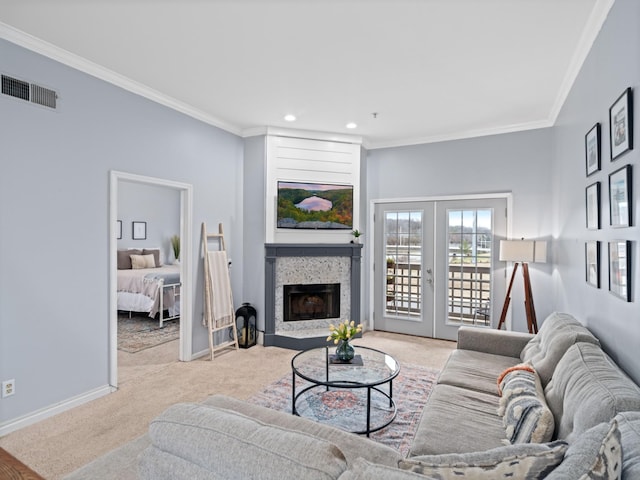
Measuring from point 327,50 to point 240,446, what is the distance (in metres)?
2.80

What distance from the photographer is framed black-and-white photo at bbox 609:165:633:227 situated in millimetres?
1881

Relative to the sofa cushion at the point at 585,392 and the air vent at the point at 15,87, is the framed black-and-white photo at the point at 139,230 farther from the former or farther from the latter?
the sofa cushion at the point at 585,392

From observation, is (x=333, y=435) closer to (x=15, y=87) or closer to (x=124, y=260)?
(x=15, y=87)

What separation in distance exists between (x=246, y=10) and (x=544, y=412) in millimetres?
2834

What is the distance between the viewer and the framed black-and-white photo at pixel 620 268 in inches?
73.0

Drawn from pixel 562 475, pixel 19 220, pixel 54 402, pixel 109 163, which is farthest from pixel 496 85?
pixel 54 402

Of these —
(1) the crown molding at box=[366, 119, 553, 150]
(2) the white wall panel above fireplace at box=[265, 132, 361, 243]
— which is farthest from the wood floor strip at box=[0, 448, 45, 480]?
(1) the crown molding at box=[366, 119, 553, 150]

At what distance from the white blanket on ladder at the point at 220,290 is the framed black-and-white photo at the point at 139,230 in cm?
400

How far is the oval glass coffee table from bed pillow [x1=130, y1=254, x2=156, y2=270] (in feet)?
16.9

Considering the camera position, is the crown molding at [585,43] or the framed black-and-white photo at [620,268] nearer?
the framed black-and-white photo at [620,268]

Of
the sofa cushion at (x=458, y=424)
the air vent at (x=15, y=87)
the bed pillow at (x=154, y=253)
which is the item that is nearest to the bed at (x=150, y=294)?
the bed pillow at (x=154, y=253)

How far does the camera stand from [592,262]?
100 inches

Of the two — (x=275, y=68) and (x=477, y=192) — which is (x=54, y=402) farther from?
(x=477, y=192)

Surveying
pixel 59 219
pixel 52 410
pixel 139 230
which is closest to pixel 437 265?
pixel 59 219
